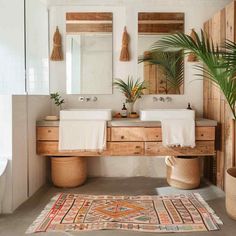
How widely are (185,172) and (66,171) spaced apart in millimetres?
1378

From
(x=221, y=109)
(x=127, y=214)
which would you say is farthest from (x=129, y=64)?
(x=127, y=214)

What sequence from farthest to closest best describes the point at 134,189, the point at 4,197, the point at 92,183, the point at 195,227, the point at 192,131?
the point at 92,183 < the point at 134,189 < the point at 192,131 < the point at 4,197 < the point at 195,227

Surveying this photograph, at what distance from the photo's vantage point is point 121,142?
2906 mm

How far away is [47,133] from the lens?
9.61 feet

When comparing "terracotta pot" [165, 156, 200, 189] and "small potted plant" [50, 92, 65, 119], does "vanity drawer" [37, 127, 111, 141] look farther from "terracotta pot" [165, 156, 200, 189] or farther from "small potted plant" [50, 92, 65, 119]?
"terracotta pot" [165, 156, 200, 189]

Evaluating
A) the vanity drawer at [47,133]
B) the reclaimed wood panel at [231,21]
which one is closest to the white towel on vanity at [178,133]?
the reclaimed wood panel at [231,21]

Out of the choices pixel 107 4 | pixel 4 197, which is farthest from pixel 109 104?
pixel 4 197

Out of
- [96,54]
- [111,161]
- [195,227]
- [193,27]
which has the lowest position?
[195,227]

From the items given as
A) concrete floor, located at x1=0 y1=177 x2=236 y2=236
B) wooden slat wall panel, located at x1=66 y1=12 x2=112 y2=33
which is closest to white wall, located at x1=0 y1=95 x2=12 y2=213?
concrete floor, located at x1=0 y1=177 x2=236 y2=236

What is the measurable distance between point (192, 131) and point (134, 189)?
95 cm

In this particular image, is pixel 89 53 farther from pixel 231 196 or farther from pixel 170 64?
pixel 231 196

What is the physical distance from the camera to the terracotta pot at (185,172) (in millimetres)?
2980

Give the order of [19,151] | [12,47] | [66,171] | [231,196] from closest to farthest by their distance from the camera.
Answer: [231,196] < [19,151] < [12,47] < [66,171]

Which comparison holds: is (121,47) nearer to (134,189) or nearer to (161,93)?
(161,93)
